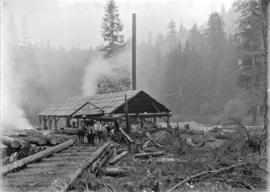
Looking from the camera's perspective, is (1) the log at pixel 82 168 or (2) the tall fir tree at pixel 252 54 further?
(2) the tall fir tree at pixel 252 54

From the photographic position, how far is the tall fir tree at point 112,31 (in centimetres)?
3694

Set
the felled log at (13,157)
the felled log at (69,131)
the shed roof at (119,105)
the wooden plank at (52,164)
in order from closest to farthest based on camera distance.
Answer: the wooden plank at (52,164) < the felled log at (13,157) < the felled log at (69,131) < the shed roof at (119,105)

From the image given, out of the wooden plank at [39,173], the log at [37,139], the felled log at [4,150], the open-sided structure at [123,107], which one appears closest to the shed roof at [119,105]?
the open-sided structure at [123,107]

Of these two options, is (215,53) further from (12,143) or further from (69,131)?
(12,143)

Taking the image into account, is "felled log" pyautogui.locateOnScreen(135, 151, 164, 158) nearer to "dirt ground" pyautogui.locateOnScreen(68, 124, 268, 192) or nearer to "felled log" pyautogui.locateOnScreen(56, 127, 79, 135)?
"dirt ground" pyautogui.locateOnScreen(68, 124, 268, 192)

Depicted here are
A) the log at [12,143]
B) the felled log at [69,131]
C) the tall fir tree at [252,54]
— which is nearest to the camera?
the log at [12,143]

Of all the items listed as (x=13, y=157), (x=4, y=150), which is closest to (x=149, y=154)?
(x=13, y=157)

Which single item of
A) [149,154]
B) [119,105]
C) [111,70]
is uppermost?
[111,70]

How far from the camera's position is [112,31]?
123 ft

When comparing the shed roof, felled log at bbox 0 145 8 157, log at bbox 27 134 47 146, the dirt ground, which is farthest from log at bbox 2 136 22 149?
the shed roof

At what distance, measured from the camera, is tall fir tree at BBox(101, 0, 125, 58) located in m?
36.9

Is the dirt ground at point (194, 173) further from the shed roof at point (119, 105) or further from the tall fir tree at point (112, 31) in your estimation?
the tall fir tree at point (112, 31)

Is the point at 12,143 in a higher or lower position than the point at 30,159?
higher

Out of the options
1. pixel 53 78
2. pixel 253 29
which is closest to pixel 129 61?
pixel 253 29
